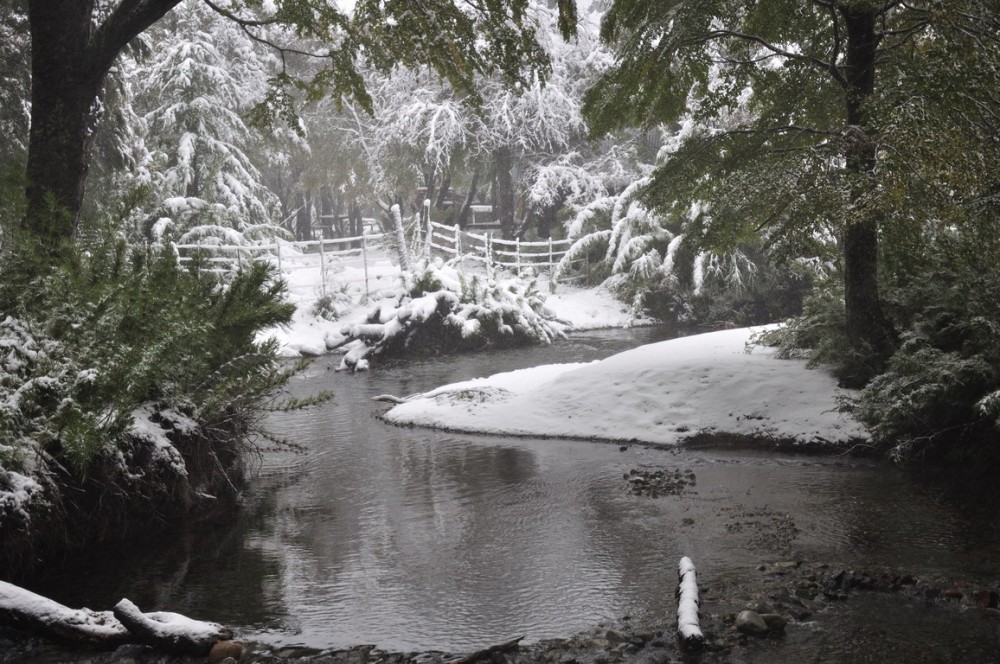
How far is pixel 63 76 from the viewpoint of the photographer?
6801 mm

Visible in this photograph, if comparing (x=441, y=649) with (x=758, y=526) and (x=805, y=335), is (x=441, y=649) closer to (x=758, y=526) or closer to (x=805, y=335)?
(x=758, y=526)

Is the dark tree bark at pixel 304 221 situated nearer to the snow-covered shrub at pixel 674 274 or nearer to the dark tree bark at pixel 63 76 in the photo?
the snow-covered shrub at pixel 674 274

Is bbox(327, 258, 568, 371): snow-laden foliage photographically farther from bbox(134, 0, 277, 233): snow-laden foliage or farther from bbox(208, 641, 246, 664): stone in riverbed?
bbox(208, 641, 246, 664): stone in riverbed

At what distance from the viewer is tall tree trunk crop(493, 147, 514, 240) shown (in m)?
27.2

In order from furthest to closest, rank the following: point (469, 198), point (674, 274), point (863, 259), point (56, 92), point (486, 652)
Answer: point (469, 198) → point (674, 274) → point (863, 259) → point (56, 92) → point (486, 652)

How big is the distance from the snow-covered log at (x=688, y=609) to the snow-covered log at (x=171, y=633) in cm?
216

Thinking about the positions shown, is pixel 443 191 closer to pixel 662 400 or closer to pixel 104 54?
pixel 662 400

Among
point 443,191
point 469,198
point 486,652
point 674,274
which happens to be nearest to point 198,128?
point 469,198

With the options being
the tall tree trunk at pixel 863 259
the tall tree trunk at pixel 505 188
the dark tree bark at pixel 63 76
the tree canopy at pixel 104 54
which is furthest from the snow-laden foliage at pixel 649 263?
the dark tree bark at pixel 63 76

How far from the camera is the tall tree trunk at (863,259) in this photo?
25.1 feet

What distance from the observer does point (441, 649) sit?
3926mm

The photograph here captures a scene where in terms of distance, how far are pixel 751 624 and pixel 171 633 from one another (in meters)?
2.72

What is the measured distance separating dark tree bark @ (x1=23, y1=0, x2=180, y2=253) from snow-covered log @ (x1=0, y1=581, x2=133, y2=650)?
3648 mm

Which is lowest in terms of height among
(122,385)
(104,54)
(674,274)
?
(122,385)
